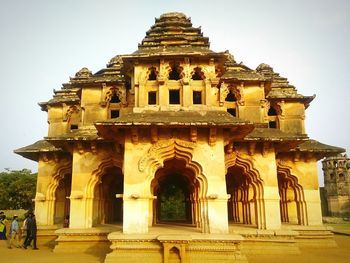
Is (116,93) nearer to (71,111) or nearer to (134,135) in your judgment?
(71,111)

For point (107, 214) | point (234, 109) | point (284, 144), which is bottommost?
point (107, 214)

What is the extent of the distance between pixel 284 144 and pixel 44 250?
475 inches

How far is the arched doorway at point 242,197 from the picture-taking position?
1507cm

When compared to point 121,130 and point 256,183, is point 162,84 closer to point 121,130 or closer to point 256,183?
point 121,130

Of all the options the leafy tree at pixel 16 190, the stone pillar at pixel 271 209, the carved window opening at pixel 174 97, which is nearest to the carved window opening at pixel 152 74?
the carved window opening at pixel 174 97

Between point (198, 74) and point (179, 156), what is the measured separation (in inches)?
152

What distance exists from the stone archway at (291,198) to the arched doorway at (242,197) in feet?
7.19

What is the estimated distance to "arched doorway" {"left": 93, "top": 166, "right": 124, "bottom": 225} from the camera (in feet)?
51.5

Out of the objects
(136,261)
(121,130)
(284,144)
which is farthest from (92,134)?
(284,144)

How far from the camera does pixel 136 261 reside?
10312 mm

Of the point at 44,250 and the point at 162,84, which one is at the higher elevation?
the point at 162,84

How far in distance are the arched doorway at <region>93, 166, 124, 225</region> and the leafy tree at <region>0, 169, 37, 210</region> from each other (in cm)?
3123

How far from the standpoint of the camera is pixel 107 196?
1781 centimetres

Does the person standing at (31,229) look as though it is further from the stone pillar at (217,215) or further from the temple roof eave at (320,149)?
the temple roof eave at (320,149)
